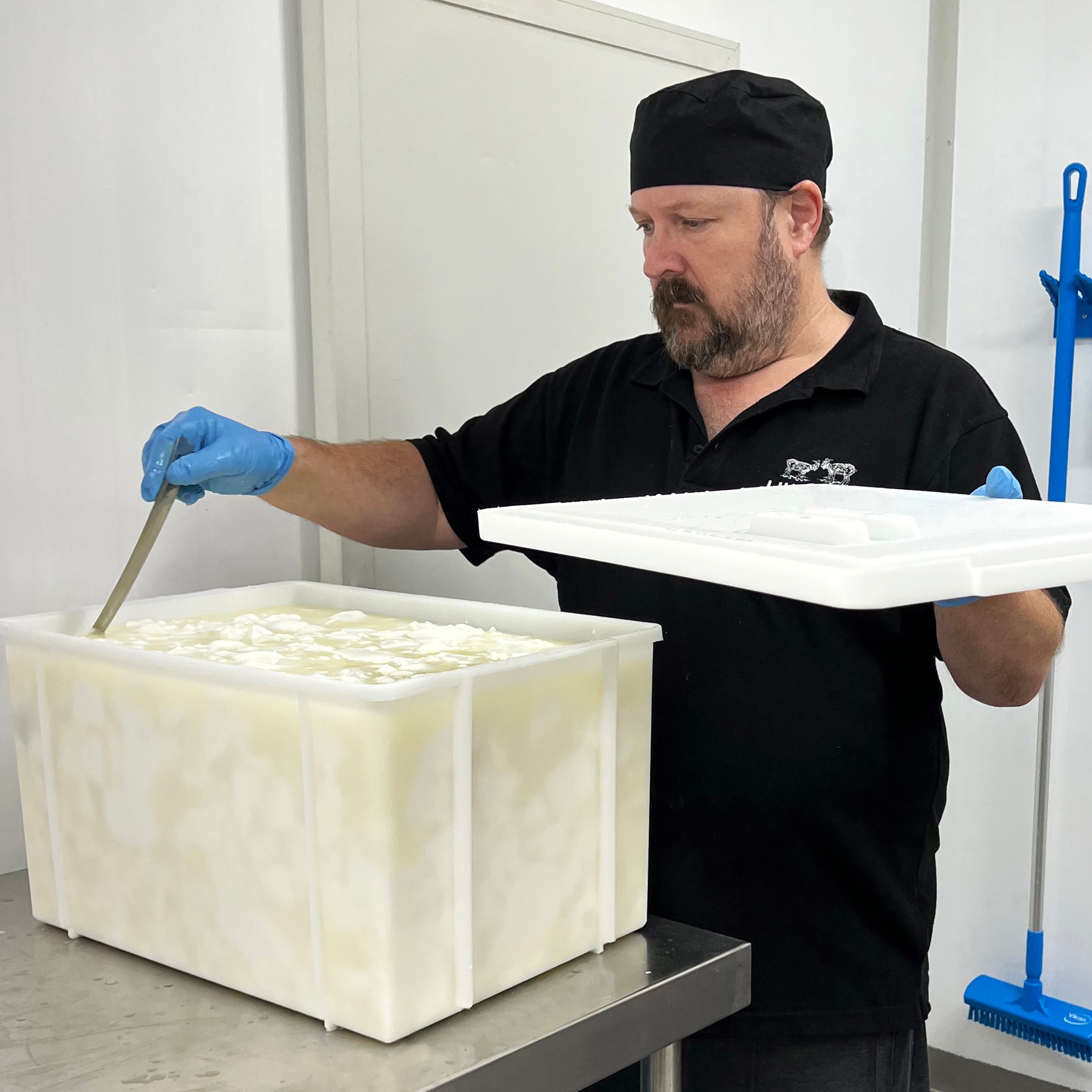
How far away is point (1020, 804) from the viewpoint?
2.51m

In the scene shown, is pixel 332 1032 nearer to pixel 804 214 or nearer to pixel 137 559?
pixel 137 559

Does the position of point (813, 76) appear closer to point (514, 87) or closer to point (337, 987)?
point (514, 87)

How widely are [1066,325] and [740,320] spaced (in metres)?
1.19

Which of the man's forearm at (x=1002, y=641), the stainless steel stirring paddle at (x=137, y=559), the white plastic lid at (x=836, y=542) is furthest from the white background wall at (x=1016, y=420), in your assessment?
the stainless steel stirring paddle at (x=137, y=559)

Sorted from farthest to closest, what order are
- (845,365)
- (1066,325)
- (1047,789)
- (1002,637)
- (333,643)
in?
(1047,789)
(1066,325)
(845,365)
(1002,637)
(333,643)

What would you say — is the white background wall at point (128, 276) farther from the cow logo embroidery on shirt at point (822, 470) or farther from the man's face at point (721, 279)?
the cow logo embroidery on shirt at point (822, 470)

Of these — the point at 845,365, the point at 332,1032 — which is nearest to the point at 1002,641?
the point at 845,365

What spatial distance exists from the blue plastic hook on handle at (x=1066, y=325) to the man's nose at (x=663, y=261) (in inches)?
47.1

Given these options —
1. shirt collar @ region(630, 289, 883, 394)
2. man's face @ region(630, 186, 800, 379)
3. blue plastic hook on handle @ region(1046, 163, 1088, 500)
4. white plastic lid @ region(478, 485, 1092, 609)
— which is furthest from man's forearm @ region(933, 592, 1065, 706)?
blue plastic hook on handle @ region(1046, 163, 1088, 500)

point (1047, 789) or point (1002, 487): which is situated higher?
point (1002, 487)

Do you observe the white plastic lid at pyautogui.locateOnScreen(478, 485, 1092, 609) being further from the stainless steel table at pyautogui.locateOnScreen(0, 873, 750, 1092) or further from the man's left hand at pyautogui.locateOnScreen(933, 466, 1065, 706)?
the stainless steel table at pyautogui.locateOnScreen(0, 873, 750, 1092)

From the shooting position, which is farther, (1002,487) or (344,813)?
(1002,487)

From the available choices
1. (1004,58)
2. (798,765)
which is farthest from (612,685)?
(1004,58)

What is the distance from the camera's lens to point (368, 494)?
1.38 meters
